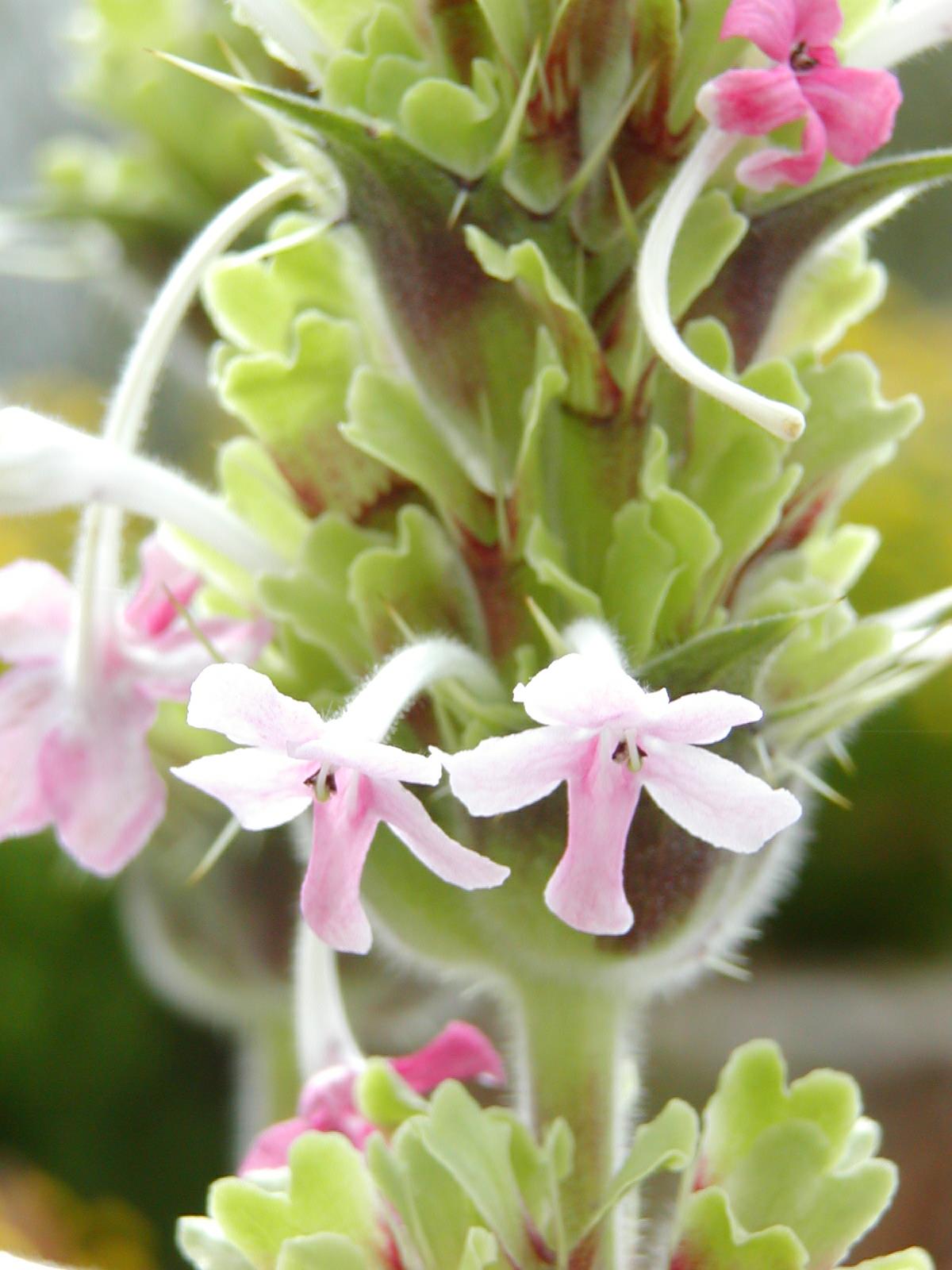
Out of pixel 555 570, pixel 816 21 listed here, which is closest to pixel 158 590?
pixel 555 570

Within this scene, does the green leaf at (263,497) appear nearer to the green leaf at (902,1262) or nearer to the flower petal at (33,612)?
the flower petal at (33,612)

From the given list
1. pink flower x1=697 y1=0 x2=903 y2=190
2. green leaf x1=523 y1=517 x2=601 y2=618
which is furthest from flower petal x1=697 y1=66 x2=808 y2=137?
green leaf x1=523 y1=517 x2=601 y2=618

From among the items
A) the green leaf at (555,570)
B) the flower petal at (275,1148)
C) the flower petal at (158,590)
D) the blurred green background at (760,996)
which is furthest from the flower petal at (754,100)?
the blurred green background at (760,996)

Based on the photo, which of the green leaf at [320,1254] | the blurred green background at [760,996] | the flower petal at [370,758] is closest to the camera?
the flower petal at [370,758]

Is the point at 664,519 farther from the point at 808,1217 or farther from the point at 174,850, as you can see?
the point at 174,850

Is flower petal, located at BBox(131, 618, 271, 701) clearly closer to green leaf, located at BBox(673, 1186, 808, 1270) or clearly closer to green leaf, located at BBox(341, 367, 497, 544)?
green leaf, located at BBox(341, 367, 497, 544)

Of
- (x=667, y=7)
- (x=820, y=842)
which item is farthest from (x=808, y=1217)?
(x=820, y=842)

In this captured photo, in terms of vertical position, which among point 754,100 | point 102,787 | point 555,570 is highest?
point 754,100

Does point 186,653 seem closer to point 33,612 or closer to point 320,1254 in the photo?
point 33,612
